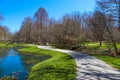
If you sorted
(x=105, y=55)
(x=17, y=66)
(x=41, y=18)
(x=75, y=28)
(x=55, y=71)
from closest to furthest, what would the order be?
(x=55, y=71) < (x=17, y=66) < (x=105, y=55) < (x=75, y=28) < (x=41, y=18)

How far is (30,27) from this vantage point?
65000mm

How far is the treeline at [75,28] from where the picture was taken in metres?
22.1

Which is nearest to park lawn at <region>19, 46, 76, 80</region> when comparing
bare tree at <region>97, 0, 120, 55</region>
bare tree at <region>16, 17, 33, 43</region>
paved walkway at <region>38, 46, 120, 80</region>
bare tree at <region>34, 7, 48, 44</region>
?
paved walkway at <region>38, 46, 120, 80</region>

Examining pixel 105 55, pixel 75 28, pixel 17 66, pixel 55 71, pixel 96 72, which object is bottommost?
pixel 17 66

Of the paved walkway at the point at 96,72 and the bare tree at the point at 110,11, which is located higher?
the bare tree at the point at 110,11

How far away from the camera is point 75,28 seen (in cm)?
4009

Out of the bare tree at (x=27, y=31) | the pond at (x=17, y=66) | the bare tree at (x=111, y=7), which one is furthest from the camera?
the bare tree at (x=27, y=31)

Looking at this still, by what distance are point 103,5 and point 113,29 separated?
3885 mm

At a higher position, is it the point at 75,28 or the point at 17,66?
the point at 75,28

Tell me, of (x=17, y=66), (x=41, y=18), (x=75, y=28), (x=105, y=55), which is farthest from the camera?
(x=41, y=18)

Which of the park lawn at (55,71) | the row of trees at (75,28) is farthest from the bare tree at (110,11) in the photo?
the park lawn at (55,71)

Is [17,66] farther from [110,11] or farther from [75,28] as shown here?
[75,28]

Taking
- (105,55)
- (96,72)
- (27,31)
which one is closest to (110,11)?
(105,55)

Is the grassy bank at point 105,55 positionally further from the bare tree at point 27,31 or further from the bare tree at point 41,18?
the bare tree at point 27,31
